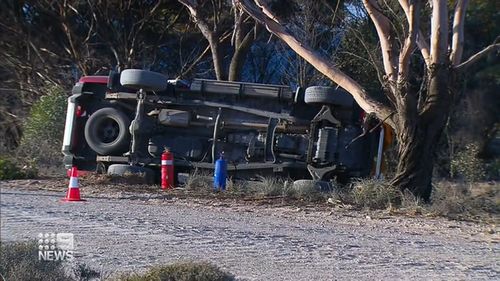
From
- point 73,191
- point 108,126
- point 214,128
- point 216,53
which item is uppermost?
point 216,53

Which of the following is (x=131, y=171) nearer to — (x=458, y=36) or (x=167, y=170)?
(x=167, y=170)

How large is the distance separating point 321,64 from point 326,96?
2.54 feet

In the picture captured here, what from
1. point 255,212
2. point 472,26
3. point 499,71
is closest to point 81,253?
point 255,212

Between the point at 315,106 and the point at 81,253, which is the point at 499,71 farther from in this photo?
the point at 81,253

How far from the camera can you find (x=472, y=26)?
3209 cm

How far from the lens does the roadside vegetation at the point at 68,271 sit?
7702 millimetres

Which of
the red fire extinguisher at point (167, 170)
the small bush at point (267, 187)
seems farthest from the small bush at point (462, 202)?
the red fire extinguisher at point (167, 170)

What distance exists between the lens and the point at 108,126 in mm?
17672

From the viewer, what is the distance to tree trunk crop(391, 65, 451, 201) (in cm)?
1540

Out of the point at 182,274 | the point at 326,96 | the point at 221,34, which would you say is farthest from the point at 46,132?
the point at 182,274

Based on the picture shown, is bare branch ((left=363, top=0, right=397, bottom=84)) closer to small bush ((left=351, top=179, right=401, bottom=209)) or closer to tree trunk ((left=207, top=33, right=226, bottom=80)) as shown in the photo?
small bush ((left=351, top=179, right=401, bottom=209))

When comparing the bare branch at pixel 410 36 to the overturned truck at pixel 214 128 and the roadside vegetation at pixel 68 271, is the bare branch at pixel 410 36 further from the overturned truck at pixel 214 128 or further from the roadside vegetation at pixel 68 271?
the roadside vegetation at pixel 68 271

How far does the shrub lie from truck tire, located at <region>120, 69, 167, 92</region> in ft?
15.9

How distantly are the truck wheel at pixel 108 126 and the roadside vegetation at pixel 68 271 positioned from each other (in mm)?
8541
